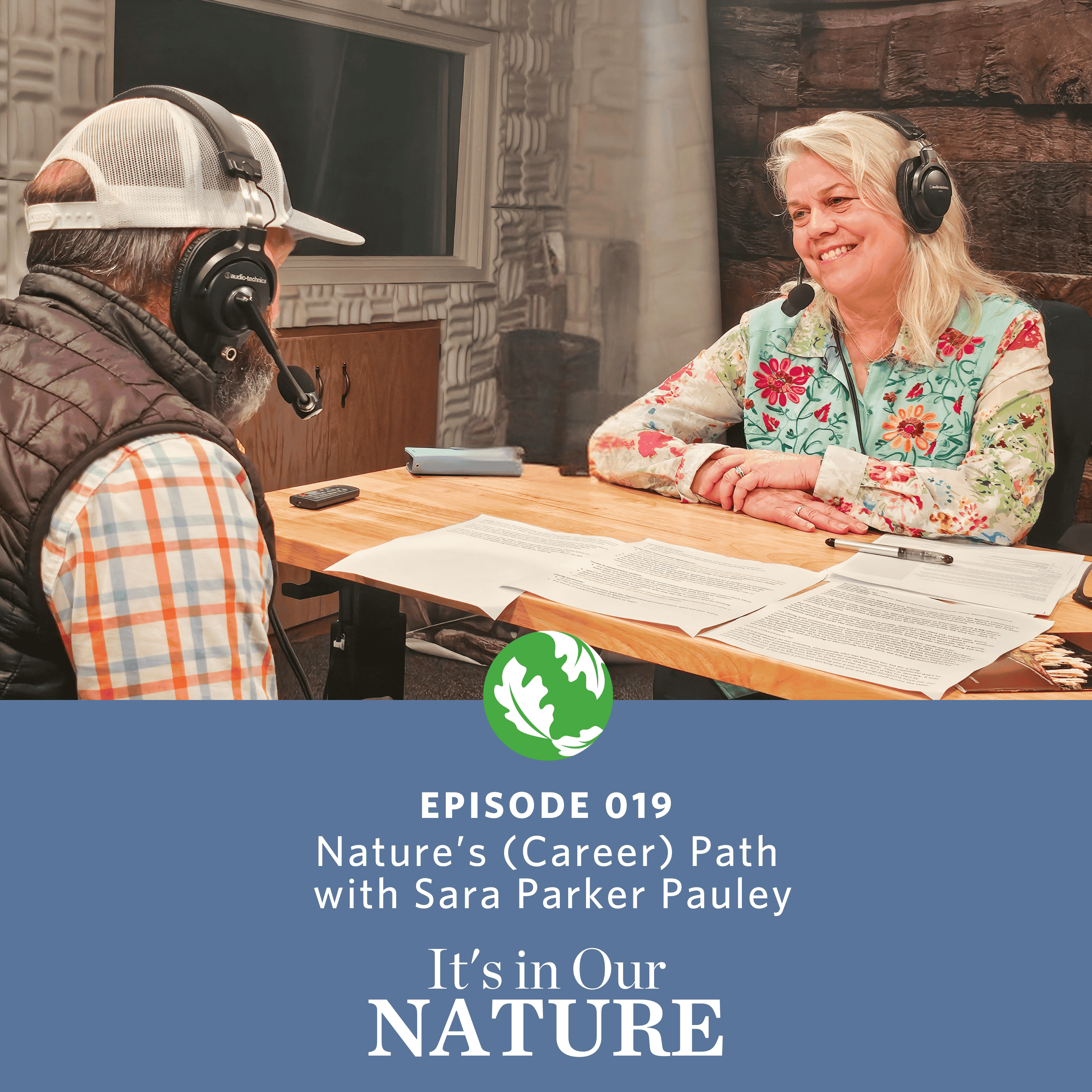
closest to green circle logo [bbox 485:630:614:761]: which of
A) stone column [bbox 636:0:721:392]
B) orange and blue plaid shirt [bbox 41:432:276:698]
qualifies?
orange and blue plaid shirt [bbox 41:432:276:698]

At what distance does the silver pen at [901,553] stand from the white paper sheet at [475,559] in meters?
0.26

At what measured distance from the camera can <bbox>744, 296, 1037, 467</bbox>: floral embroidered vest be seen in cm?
138

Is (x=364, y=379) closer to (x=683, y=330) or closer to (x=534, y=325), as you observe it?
(x=534, y=325)

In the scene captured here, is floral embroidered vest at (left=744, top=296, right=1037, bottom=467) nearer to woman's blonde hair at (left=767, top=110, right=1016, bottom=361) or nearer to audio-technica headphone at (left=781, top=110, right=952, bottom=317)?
woman's blonde hair at (left=767, top=110, right=1016, bottom=361)

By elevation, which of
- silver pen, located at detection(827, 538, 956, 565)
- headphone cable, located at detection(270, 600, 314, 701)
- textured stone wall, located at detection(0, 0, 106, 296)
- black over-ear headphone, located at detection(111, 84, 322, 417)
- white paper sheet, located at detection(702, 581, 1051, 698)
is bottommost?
headphone cable, located at detection(270, 600, 314, 701)

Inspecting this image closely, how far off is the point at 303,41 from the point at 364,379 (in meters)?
0.36

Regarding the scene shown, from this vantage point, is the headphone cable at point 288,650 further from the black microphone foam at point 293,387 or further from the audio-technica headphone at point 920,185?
the audio-technica headphone at point 920,185

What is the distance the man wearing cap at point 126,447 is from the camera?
0.58 metres

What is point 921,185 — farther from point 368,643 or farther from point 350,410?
point 368,643

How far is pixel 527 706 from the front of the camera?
0.51 meters

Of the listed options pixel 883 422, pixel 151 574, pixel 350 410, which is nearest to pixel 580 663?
pixel 151 574

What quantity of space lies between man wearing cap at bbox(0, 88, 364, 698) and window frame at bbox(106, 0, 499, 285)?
0.34 meters

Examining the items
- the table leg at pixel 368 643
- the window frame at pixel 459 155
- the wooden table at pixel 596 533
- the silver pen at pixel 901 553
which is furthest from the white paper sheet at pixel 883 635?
the table leg at pixel 368 643

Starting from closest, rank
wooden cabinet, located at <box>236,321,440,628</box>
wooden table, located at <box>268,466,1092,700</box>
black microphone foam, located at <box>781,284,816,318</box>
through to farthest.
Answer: wooden table, located at <box>268,466,1092,700</box> < wooden cabinet, located at <box>236,321,440,628</box> < black microphone foam, located at <box>781,284,816,318</box>
